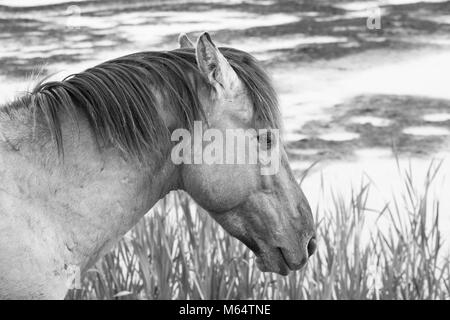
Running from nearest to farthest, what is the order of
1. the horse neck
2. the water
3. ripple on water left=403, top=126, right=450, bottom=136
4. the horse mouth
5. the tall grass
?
1. the horse neck
2. the horse mouth
3. the tall grass
4. the water
5. ripple on water left=403, top=126, right=450, bottom=136

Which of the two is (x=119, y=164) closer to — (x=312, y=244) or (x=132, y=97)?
(x=132, y=97)

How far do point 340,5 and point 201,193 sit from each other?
27.4ft

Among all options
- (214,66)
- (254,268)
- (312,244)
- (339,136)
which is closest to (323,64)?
(339,136)

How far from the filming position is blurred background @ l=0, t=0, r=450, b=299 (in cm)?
370

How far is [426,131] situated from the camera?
265 inches

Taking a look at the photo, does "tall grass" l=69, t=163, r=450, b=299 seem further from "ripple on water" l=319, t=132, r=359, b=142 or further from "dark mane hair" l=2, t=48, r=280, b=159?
"ripple on water" l=319, t=132, r=359, b=142

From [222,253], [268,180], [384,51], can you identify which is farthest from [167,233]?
[384,51]

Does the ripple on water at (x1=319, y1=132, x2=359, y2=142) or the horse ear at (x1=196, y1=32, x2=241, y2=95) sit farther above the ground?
the ripple on water at (x1=319, y1=132, x2=359, y2=142)

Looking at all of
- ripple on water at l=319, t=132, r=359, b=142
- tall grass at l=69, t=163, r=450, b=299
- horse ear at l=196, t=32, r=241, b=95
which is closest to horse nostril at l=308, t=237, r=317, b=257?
horse ear at l=196, t=32, r=241, b=95

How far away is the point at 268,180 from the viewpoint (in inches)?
97.0

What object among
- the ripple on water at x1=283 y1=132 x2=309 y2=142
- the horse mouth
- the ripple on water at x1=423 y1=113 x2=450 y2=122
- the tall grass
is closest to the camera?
the horse mouth

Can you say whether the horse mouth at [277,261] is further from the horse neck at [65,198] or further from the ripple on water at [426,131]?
the ripple on water at [426,131]

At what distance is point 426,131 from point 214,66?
4.66 meters

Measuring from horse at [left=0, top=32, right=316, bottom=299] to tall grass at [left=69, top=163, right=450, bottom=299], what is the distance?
1.16m
